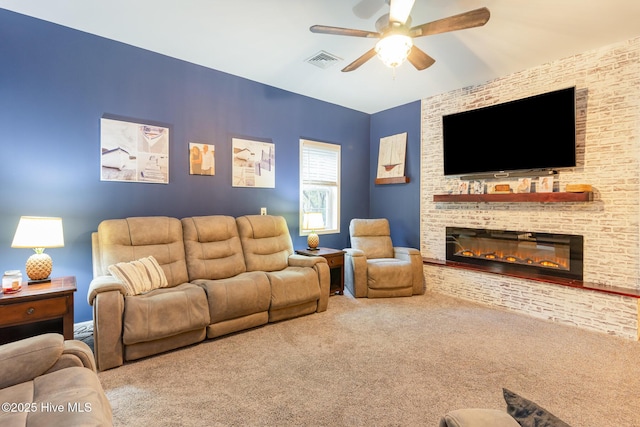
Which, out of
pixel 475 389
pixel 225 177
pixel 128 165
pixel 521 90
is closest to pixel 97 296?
pixel 128 165

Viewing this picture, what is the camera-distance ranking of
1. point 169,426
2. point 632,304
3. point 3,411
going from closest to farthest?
point 3,411, point 169,426, point 632,304

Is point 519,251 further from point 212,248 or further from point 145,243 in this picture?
point 145,243

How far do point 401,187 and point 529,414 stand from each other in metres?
4.54

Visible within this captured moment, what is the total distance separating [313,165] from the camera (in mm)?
4871

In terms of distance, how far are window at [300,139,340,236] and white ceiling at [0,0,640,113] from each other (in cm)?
113

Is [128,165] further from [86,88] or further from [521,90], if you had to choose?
[521,90]

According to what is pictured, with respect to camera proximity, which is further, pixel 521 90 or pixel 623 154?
pixel 521 90

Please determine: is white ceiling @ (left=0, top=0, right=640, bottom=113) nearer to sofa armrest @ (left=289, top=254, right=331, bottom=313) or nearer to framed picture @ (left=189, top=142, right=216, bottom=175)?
framed picture @ (left=189, top=142, right=216, bottom=175)

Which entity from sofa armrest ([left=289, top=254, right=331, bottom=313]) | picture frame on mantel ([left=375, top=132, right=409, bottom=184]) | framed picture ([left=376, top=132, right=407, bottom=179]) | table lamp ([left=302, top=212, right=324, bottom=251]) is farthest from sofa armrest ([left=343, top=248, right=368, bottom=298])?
framed picture ([left=376, top=132, right=407, bottom=179])

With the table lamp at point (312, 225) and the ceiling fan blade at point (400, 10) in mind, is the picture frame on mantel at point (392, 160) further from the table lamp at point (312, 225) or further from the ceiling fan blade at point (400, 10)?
the ceiling fan blade at point (400, 10)

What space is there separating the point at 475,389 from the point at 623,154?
285cm

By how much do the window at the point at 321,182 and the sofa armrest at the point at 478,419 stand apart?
370 centimetres

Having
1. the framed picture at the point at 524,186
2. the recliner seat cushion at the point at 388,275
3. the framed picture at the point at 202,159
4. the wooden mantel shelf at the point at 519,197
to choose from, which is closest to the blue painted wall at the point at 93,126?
the framed picture at the point at 202,159

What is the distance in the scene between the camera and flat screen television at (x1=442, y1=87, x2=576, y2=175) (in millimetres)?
3393
